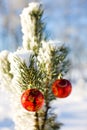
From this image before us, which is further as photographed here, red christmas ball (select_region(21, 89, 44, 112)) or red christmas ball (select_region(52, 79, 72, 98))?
red christmas ball (select_region(52, 79, 72, 98))

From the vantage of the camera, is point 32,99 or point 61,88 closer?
point 32,99

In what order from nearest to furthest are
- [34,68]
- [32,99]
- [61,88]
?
[32,99] → [34,68] → [61,88]

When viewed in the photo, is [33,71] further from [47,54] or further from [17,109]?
[17,109]

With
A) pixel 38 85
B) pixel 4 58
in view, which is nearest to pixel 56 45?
pixel 38 85

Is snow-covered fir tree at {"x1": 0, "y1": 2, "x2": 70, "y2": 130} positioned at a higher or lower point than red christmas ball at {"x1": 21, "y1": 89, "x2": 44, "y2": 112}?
higher

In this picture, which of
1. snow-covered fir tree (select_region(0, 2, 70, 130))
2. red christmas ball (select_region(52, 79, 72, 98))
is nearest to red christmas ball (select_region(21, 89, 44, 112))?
snow-covered fir tree (select_region(0, 2, 70, 130))

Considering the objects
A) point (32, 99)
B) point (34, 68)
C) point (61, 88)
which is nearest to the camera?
point (32, 99)

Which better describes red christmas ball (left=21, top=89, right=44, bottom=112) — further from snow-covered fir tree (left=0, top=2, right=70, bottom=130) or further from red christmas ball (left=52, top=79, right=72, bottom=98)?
red christmas ball (left=52, top=79, right=72, bottom=98)
